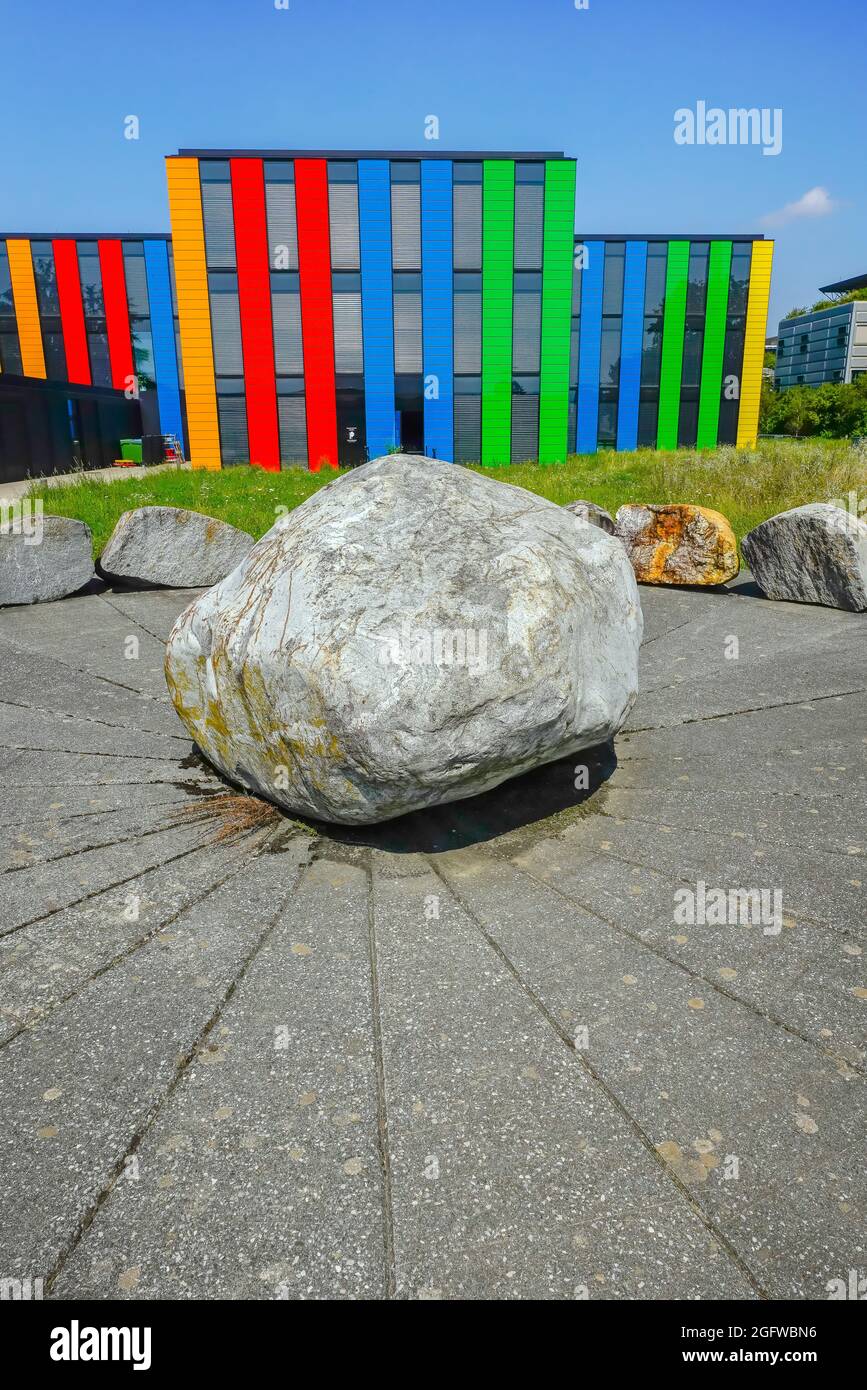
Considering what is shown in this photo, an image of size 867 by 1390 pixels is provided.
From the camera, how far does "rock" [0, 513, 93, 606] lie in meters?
9.69

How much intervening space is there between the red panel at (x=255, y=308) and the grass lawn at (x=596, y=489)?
23.4ft

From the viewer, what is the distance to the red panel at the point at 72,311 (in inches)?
1234

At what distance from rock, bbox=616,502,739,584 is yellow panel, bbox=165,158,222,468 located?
20.1 metres

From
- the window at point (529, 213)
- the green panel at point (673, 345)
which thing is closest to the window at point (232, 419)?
the window at point (529, 213)

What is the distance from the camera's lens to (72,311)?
32.0 meters

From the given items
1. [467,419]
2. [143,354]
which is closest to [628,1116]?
[467,419]

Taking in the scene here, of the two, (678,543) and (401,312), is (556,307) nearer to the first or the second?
(401,312)

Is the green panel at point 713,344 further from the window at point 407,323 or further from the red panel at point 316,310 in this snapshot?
the red panel at point 316,310

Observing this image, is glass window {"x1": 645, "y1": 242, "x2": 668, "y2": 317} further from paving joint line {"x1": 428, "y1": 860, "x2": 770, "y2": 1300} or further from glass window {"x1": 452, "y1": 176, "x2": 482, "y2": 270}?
paving joint line {"x1": 428, "y1": 860, "x2": 770, "y2": 1300}

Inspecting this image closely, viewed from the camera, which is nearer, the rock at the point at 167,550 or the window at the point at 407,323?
the rock at the point at 167,550

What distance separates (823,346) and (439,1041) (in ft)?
299

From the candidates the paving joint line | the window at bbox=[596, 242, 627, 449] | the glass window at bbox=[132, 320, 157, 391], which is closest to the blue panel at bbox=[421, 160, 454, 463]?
the window at bbox=[596, 242, 627, 449]
